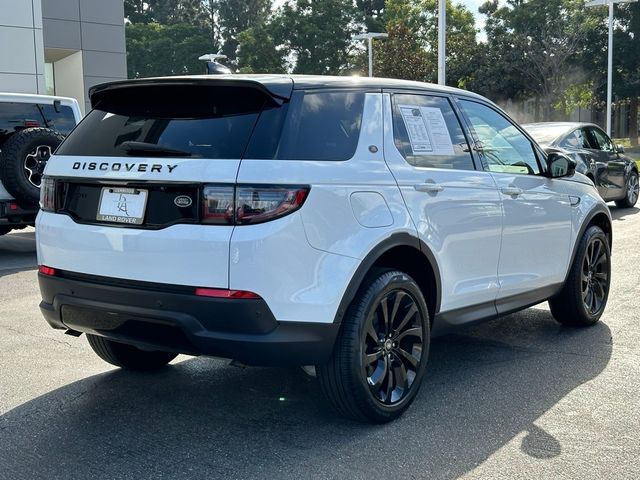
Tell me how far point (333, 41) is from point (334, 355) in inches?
2140

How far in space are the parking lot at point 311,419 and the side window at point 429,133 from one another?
133cm

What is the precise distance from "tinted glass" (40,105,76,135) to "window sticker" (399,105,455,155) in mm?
7150

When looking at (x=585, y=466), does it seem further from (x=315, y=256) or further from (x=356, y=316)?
(x=315, y=256)

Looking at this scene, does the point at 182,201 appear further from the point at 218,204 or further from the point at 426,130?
the point at 426,130

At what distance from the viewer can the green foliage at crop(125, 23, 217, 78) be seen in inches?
2591

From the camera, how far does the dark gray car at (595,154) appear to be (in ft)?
40.8

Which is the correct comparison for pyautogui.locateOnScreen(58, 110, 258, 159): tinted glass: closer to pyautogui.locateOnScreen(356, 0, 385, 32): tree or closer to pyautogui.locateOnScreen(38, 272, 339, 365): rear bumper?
pyautogui.locateOnScreen(38, 272, 339, 365): rear bumper

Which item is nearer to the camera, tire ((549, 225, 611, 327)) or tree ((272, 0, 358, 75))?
tire ((549, 225, 611, 327))

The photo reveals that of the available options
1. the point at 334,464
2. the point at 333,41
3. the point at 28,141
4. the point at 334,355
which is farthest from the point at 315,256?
the point at 333,41

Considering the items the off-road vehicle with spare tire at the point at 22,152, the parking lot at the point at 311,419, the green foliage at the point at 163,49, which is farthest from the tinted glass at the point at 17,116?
the green foliage at the point at 163,49

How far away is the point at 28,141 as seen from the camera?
927 centimetres

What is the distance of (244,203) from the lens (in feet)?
10.9

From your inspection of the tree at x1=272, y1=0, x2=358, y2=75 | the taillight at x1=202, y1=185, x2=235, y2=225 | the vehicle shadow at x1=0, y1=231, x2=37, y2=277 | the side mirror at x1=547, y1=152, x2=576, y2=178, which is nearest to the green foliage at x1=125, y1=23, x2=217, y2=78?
the tree at x1=272, y1=0, x2=358, y2=75

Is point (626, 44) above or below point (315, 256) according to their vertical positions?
above
